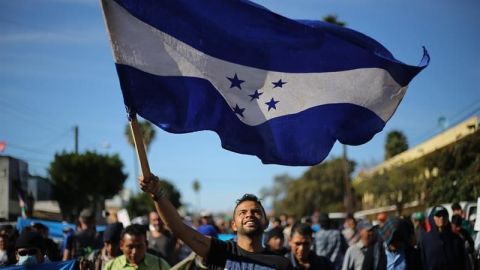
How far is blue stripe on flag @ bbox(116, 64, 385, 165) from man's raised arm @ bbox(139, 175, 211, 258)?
2.63 feet

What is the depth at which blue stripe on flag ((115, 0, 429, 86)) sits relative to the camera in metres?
5.99

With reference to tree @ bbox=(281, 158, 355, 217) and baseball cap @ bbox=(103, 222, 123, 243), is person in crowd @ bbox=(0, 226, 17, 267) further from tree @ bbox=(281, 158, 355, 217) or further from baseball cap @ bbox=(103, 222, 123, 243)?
tree @ bbox=(281, 158, 355, 217)

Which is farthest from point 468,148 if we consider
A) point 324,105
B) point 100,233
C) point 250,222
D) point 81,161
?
point 81,161

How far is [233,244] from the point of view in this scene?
17.9ft

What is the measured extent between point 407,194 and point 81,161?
1117 inches

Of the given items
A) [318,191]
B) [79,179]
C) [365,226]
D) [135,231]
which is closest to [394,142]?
[318,191]

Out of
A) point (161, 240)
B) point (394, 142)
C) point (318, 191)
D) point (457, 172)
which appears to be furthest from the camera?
point (318, 191)

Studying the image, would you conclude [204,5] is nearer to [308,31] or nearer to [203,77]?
[203,77]

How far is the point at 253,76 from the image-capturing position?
6438 millimetres

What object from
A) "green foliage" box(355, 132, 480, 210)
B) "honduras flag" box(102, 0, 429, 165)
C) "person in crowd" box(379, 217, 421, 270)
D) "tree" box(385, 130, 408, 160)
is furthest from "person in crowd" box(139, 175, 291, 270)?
"tree" box(385, 130, 408, 160)

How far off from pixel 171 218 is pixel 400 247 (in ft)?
15.9

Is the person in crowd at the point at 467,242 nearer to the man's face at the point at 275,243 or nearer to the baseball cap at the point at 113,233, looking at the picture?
the man's face at the point at 275,243

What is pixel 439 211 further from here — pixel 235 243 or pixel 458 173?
pixel 458 173

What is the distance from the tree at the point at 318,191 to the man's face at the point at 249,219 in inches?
2927
